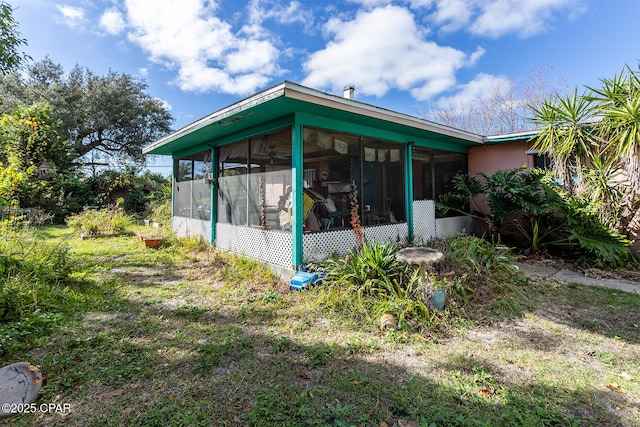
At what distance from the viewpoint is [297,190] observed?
4172 millimetres

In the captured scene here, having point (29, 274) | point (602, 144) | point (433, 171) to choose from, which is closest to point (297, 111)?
point (29, 274)

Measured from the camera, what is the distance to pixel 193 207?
24.0ft

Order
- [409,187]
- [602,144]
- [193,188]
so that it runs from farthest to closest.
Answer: [193,188] < [409,187] < [602,144]

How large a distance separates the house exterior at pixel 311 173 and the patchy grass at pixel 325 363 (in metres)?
1.26

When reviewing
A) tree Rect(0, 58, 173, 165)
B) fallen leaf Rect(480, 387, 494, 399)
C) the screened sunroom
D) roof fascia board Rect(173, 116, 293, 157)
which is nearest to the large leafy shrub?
the screened sunroom

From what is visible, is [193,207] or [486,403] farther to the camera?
[193,207]

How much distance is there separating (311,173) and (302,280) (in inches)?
62.1

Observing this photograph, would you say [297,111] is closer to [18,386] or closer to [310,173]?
[310,173]

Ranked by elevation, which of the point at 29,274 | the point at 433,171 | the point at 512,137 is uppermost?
the point at 512,137

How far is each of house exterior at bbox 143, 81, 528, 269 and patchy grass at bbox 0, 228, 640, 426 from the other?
4.13 feet

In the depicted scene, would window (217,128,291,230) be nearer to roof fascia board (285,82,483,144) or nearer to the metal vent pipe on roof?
roof fascia board (285,82,483,144)

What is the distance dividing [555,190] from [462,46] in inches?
316

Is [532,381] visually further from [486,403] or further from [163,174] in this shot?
[163,174]

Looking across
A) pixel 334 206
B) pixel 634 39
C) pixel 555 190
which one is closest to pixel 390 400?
pixel 334 206
